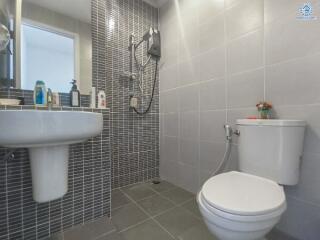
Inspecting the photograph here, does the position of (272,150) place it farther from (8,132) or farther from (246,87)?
(8,132)

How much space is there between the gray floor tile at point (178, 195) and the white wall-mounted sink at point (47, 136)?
3.09 feet

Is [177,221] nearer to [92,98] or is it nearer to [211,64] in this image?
[92,98]

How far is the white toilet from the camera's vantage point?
0.66 m

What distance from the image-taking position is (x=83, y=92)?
4.40 feet

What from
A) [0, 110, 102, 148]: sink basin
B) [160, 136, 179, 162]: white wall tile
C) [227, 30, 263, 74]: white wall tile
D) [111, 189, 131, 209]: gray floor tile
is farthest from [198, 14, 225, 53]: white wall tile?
[111, 189, 131, 209]: gray floor tile

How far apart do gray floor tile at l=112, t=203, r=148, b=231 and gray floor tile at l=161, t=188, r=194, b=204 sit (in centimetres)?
34

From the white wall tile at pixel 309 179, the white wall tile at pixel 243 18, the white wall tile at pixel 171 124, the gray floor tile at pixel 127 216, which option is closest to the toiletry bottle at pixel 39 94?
the gray floor tile at pixel 127 216

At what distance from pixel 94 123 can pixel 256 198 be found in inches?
33.6

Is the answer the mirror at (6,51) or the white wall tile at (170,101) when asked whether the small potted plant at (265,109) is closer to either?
the white wall tile at (170,101)

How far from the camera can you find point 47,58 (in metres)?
1.24

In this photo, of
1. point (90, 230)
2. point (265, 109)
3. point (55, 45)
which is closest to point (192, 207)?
point (90, 230)

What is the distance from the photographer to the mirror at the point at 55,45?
1161 millimetres

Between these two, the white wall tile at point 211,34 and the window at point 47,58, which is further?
the white wall tile at point 211,34

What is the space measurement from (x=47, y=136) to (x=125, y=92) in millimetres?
1178
